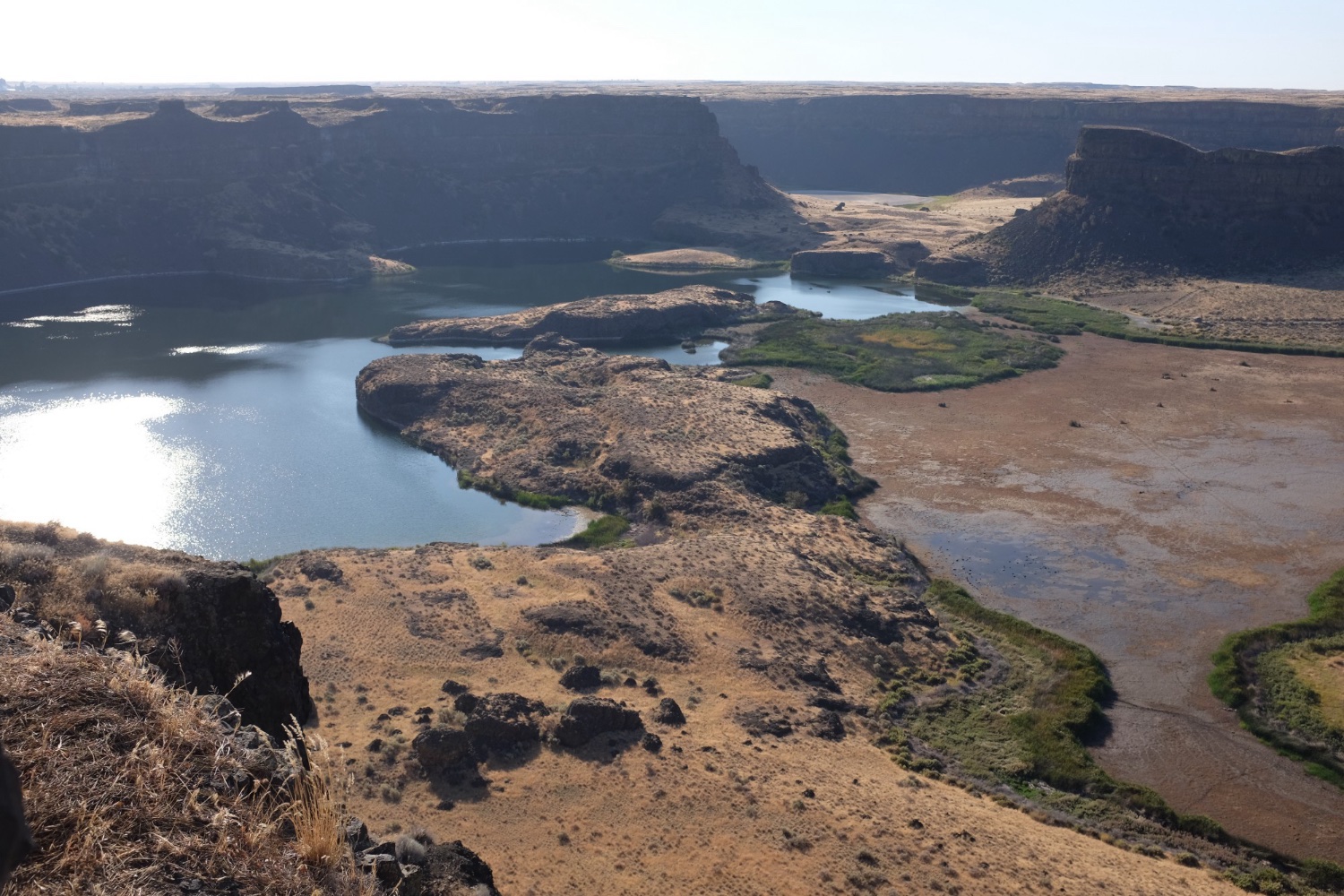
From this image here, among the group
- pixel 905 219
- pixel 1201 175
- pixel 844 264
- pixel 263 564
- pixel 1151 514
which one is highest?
pixel 1201 175

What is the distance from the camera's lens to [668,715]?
27641 millimetres

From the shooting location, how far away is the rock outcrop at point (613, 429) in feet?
156

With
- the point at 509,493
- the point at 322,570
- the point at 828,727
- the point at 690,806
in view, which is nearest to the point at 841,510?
the point at 509,493

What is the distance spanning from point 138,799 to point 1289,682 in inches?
1253

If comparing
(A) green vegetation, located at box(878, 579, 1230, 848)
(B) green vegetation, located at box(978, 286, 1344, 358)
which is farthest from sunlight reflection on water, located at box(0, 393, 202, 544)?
(B) green vegetation, located at box(978, 286, 1344, 358)

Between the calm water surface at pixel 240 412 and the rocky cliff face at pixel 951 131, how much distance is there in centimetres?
7085

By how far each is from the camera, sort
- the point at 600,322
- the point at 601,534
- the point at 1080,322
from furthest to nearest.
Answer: the point at 1080,322, the point at 600,322, the point at 601,534

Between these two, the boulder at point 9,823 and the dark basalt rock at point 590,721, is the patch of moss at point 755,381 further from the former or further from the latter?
the boulder at point 9,823

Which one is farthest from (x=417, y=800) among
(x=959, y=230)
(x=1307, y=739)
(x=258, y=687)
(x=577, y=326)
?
(x=959, y=230)

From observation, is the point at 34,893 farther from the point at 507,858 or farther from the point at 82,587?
the point at 507,858

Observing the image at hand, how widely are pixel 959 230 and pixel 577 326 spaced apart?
171ft

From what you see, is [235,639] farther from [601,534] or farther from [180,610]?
[601,534]

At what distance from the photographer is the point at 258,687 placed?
20094 millimetres

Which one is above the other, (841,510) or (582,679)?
(582,679)
